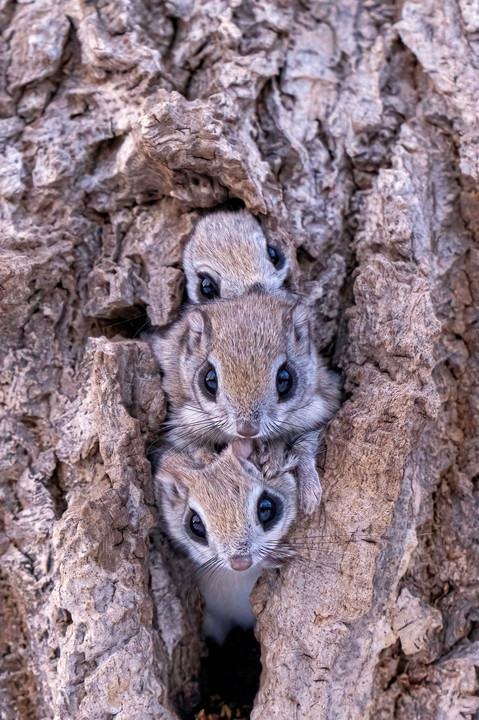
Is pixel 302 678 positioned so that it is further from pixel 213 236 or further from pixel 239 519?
pixel 213 236

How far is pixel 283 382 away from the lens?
3795mm

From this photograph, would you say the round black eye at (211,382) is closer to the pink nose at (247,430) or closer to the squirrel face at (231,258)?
the pink nose at (247,430)

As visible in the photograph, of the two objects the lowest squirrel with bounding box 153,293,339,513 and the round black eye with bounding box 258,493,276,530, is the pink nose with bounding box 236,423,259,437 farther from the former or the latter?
the round black eye with bounding box 258,493,276,530

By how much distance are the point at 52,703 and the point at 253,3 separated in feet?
14.0

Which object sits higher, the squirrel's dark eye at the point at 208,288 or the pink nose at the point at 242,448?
the squirrel's dark eye at the point at 208,288

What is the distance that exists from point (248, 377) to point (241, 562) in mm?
933

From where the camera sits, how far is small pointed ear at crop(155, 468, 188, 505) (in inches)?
148

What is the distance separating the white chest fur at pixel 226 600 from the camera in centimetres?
404

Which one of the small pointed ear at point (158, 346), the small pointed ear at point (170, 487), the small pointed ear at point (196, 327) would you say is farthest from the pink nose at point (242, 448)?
the small pointed ear at point (158, 346)

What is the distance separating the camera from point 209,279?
426cm

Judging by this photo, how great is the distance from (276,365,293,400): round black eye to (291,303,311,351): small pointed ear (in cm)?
25

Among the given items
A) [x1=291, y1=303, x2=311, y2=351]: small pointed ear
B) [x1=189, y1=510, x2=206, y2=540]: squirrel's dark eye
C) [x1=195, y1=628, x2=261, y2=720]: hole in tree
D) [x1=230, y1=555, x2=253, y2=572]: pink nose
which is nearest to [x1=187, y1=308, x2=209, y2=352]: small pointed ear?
[x1=291, y1=303, x2=311, y2=351]: small pointed ear

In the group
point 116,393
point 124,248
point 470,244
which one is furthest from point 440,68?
point 116,393

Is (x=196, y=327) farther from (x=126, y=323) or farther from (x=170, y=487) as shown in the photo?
(x=170, y=487)
